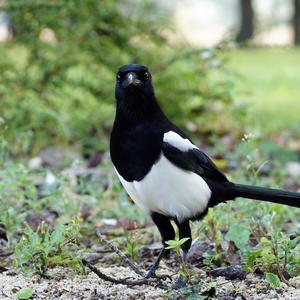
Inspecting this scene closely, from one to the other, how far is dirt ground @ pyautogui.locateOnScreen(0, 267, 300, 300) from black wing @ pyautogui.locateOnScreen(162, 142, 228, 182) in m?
0.40

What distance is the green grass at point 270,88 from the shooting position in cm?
693

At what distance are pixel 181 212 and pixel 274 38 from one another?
843 inches

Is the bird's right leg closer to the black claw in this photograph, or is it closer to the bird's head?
the black claw

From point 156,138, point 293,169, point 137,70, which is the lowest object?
point 293,169

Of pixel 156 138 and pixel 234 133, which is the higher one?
pixel 156 138

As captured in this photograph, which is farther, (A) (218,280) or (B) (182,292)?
(A) (218,280)

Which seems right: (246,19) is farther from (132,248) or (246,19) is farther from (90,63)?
(132,248)

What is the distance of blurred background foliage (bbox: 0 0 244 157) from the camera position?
5695 mm

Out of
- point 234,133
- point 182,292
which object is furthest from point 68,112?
point 182,292

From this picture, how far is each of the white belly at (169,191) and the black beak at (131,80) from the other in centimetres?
31

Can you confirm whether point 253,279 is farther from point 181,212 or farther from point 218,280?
point 181,212

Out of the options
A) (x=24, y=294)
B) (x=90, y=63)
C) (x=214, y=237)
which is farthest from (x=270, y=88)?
(x=24, y=294)

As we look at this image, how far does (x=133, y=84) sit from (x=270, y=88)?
6.79m

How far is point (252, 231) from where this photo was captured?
3.09 m
